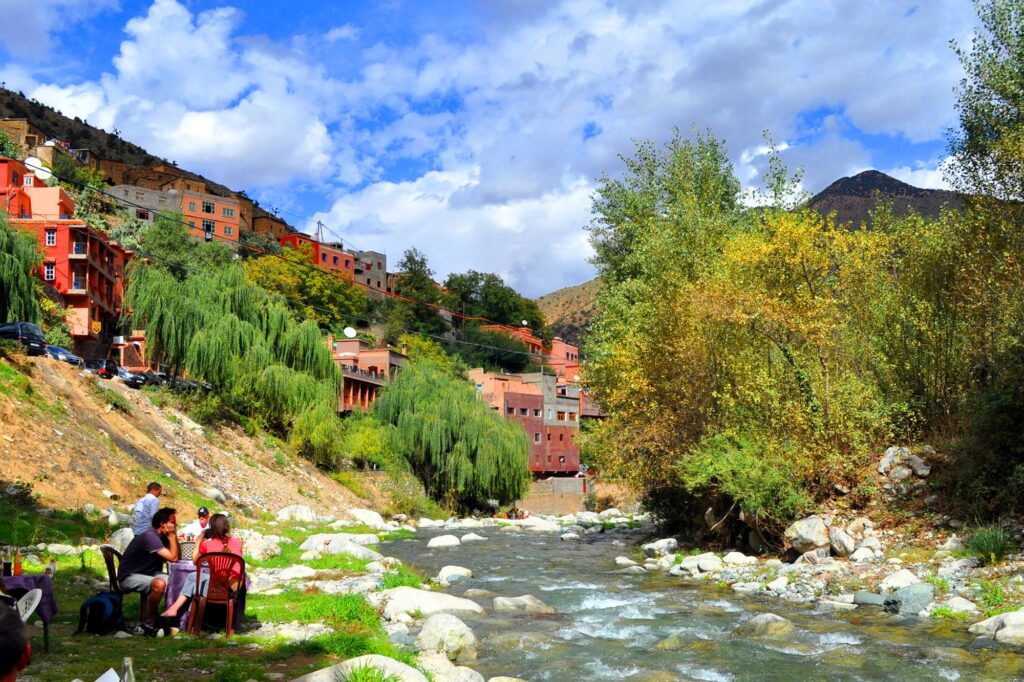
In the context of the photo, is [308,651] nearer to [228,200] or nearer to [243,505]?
[243,505]

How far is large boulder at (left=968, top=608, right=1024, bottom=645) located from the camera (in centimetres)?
1175

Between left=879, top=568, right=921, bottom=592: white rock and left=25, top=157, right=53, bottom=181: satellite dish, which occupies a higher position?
left=25, top=157, right=53, bottom=181: satellite dish

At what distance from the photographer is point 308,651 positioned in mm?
9711

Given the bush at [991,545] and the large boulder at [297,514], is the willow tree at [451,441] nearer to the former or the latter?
the large boulder at [297,514]

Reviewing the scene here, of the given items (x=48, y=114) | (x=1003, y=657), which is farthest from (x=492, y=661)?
(x=48, y=114)

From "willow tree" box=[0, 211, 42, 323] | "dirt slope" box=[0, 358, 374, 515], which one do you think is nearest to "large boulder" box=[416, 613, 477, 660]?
"dirt slope" box=[0, 358, 374, 515]

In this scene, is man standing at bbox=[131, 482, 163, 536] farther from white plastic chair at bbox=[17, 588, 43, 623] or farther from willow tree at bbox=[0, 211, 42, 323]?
willow tree at bbox=[0, 211, 42, 323]

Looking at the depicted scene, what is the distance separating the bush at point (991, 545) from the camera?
1548 cm

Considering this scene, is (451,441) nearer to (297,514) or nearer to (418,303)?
(297,514)

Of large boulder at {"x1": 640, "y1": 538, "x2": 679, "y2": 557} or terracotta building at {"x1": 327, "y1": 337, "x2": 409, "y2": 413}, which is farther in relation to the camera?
terracotta building at {"x1": 327, "y1": 337, "x2": 409, "y2": 413}

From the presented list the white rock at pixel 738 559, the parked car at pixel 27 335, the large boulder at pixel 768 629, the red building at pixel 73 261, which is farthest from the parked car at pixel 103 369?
the large boulder at pixel 768 629

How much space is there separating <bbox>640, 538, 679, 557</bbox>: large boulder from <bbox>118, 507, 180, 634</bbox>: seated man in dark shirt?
55.8 feet

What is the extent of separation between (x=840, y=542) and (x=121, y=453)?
21.1m

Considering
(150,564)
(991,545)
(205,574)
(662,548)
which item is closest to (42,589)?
(150,564)
